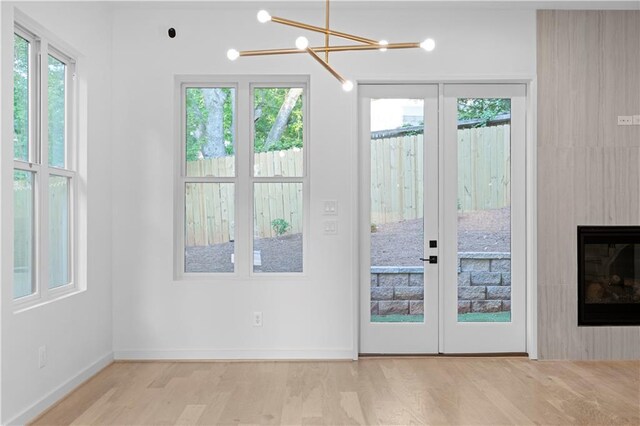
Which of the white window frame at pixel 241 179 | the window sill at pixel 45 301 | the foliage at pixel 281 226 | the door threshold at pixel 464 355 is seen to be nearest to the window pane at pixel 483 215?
the door threshold at pixel 464 355

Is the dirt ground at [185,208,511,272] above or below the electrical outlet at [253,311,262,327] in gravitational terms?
above

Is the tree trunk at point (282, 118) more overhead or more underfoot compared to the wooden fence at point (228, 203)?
more overhead

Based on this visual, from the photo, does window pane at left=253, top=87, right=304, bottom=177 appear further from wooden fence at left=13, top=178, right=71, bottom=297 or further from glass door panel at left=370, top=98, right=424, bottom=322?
wooden fence at left=13, top=178, right=71, bottom=297

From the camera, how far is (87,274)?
438 cm

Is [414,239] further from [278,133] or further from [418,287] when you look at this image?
[278,133]

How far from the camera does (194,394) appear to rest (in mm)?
3951

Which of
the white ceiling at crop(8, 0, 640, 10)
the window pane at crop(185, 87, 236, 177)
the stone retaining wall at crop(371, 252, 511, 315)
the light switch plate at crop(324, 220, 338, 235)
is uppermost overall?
the white ceiling at crop(8, 0, 640, 10)

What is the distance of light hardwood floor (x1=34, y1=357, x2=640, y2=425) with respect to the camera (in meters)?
3.49

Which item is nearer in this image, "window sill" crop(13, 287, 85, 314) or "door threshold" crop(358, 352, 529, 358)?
"window sill" crop(13, 287, 85, 314)

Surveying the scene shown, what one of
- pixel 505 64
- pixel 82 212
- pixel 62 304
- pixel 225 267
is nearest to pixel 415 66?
pixel 505 64

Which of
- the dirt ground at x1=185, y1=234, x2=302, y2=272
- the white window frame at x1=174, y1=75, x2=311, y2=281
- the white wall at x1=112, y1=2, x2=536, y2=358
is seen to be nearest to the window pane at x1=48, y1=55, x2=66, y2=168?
the white wall at x1=112, y1=2, x2=536, y2=358

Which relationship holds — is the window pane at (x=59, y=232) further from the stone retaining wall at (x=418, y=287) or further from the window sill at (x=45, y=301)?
the stone retaining wall at (x=418, y=287)

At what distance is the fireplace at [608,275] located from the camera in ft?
16.4

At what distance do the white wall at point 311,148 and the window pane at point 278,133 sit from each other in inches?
8.4
